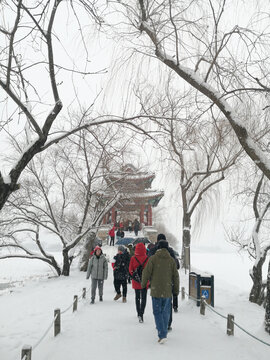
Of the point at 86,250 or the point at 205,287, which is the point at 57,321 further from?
the point at 86,250

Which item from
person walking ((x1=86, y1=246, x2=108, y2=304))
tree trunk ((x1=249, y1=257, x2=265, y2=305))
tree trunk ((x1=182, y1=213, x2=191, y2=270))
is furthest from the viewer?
tree trunk ((x1=182, y1=213, x2=191, y2=270))

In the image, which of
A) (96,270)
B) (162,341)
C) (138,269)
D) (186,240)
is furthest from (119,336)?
(186,240)

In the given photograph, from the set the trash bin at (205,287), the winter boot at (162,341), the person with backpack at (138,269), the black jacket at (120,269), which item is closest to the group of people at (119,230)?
the black jacket at (120,269)

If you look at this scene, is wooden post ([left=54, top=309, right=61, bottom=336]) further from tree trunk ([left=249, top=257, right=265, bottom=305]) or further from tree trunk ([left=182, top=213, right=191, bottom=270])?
tree trunk ([left=182, top=213, right=191, bottom=270])

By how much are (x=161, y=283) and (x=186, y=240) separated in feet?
39.1

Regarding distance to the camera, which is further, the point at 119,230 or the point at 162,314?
the point at 119,230

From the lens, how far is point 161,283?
177 inches

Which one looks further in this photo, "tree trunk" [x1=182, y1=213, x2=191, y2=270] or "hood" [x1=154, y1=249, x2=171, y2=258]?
"tree trunk" [x1=182, y1=213, x2=191, y2=270]

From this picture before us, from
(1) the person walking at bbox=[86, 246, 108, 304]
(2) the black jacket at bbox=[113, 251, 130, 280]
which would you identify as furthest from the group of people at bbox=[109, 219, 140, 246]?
(1) the person walking at bbox=[86, 246, 108, 304]

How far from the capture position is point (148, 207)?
32.9 metres

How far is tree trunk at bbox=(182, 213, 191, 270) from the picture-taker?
15530mm

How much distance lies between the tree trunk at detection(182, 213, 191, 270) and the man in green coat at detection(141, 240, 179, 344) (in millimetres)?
11176

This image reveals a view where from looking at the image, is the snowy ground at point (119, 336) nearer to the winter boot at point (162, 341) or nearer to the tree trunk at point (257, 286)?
the winter boot at point (162, 341)

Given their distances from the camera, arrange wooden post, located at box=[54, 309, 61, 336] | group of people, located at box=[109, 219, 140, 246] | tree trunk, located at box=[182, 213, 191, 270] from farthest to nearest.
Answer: group of people, located at box=[109, 219, 140, 246], tree trunk, located at box=[182, 213, 191, 270], wooden post, located at box=[54, 309, 61, 336]
